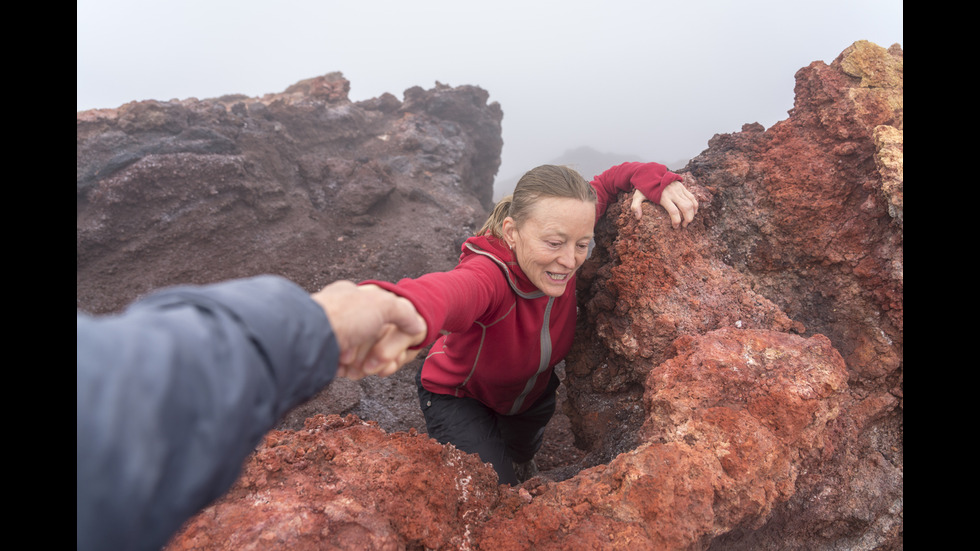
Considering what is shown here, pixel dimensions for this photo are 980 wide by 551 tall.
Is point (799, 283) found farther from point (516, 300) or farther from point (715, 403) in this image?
point (516, 300)

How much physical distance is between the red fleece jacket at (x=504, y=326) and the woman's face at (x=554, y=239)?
102mm

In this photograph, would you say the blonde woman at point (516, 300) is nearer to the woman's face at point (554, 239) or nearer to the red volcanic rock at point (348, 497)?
the woman's face at point (554, 239)

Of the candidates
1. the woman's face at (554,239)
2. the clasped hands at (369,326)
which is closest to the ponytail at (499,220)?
the woman's face at (554,239)

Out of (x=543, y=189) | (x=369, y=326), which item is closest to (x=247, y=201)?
(x=543, y=189)

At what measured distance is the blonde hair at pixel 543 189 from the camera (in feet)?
6.39

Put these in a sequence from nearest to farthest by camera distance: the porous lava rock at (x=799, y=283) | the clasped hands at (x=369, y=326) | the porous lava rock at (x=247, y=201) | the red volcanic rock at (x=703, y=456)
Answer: the clasped hands at (x=369, y=326) → the red volcanic rock at (x=703, y=456) → the porous lava rock at (x=799, y=283) → the porous lava rock at (x=247, y=201)

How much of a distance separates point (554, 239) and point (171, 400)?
1534mm

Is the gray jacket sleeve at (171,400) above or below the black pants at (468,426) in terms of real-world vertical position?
above

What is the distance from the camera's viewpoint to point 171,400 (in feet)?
1.96

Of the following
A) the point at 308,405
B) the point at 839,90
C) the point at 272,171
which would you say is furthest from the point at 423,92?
the point at 839,90

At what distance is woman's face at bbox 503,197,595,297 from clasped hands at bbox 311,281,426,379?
917 millimetres

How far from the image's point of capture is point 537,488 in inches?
62.6

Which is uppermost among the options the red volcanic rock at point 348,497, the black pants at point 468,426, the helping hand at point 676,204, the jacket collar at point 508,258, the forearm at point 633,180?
the forearm at point 633,180

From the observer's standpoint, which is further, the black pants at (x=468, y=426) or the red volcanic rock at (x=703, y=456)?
the black pants at (x=468, y=426)
